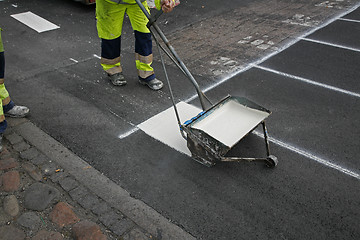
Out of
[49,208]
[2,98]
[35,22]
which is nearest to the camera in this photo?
A: [49,208]

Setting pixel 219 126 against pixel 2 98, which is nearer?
pixel 219 126

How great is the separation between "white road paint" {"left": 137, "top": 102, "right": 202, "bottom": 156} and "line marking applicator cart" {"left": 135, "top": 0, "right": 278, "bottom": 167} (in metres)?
0.30

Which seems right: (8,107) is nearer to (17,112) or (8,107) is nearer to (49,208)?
(17,112)

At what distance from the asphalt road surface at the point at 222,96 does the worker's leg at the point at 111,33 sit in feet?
0.82

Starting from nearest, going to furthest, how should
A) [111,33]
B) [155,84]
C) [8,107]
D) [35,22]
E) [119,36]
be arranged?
[8,107] < [111,33] < [119,36] < [155,84] < [35,22]

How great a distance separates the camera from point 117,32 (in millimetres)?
4457

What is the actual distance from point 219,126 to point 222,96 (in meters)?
1.33

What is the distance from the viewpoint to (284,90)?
4730mm

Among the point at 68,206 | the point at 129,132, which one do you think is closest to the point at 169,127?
the point at 129,132

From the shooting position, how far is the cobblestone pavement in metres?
2.69

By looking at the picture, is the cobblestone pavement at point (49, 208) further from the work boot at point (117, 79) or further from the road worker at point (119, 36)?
the road worker at point (119, 36)

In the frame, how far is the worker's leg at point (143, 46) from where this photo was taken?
431cm

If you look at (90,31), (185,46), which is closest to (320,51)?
(185,46)

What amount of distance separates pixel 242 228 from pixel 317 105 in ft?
7.86
